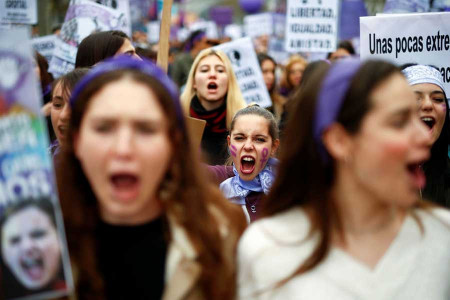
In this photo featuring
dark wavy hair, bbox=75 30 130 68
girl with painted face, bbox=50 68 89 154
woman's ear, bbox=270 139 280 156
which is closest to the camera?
girl with painted face, bbox=50 68 89 154

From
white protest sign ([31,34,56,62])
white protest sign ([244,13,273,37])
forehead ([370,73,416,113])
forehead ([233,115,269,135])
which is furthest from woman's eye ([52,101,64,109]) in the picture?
white protest sign ([244,13,273,37])

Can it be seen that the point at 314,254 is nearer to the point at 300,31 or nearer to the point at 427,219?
the point at 427,219

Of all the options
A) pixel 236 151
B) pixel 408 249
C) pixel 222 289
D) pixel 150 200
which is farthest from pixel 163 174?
pixel 236 151

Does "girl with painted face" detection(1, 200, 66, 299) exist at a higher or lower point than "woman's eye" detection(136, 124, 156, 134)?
lower

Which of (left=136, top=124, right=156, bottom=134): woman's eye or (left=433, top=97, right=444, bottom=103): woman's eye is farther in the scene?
(left=433, top=97, right=444, bottom=103): woman's eye

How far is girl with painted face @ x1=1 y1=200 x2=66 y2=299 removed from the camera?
2.06 m

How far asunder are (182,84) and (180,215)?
8085mm

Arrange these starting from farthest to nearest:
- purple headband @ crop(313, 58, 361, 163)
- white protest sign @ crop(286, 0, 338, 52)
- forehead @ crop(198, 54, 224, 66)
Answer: white protest sign @ crop(286, 0, 338, 52)
forehead @ crop(198, 54, 224, 66)
purple headband @ crop(313, 58, 361, 163)

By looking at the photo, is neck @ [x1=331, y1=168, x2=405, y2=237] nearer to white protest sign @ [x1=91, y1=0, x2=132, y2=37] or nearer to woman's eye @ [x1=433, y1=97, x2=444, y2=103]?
woman's eye @ [x1=433, y1=97, x2=444, y2=103]

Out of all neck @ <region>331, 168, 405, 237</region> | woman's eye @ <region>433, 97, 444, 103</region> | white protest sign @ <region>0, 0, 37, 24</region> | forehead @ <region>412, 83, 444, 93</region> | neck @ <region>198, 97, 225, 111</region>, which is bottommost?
neck @ <region>198, 97, 225, 111</region>

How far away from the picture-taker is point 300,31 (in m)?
8.94

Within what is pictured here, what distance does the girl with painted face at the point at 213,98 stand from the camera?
6297mm

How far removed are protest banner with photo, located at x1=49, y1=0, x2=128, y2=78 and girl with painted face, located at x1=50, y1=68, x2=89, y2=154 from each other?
2725mm

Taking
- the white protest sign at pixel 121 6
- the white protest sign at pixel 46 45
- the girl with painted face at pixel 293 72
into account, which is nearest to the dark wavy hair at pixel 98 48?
the white protest sign at pixel 121 6
